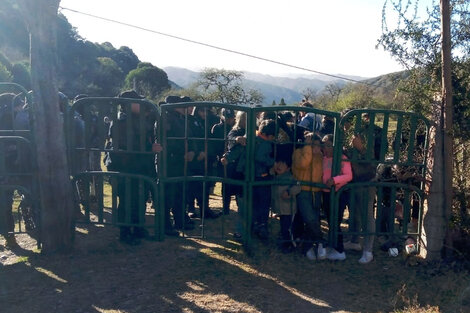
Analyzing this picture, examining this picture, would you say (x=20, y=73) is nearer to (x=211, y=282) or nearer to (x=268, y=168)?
(x=268, y=168)

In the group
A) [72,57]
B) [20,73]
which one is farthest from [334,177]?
[72,57]

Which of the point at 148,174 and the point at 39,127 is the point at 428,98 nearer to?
the point at 148,174

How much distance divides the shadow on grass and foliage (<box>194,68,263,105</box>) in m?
21.3

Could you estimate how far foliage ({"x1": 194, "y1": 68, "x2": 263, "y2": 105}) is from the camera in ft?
90.2

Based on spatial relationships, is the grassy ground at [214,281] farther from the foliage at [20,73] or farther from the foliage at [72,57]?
the foliage at [72,57]

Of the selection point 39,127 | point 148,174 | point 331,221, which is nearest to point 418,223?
point 331,221

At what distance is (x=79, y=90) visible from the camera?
3672cm

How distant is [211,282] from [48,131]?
2867 millimetres

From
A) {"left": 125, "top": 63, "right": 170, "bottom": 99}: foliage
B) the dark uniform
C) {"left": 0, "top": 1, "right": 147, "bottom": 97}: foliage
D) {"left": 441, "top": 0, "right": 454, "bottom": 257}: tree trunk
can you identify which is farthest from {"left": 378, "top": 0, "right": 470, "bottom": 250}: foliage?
{"left": 0, "top": 1, "right": 147, "bottom": 97}: foliage

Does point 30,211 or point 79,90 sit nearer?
point 30,211

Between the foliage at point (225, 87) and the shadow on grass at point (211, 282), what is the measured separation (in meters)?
21.3

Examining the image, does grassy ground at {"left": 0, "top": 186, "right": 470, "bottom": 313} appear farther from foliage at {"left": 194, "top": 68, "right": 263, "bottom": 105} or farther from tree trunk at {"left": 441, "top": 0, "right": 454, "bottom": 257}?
foliage at {"left": 194, "top": 68, "right": 263, "bottom": 105}

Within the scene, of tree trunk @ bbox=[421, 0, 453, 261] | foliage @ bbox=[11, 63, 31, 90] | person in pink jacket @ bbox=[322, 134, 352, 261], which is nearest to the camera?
tree trunk @ bbox=[421, 0, 453, 261]

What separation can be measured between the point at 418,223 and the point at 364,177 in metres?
0.98
